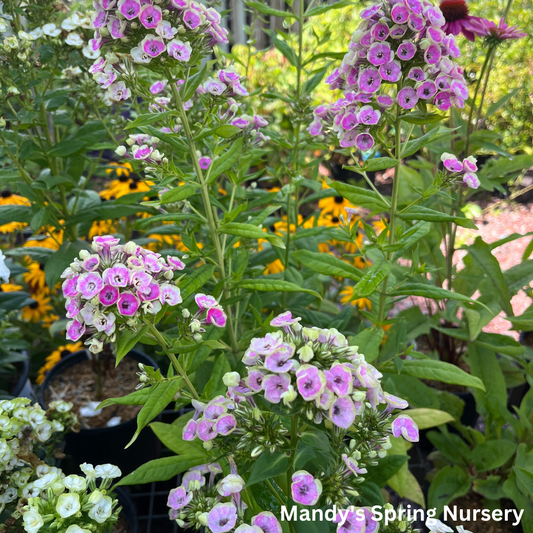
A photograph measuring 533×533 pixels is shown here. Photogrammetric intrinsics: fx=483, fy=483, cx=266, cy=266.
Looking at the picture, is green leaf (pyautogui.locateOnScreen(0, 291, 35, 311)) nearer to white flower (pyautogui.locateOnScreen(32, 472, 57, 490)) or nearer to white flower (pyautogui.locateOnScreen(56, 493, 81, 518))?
white flower (pyautogui.locateOnScreen(32, 472, 57, 490))

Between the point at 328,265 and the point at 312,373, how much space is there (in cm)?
69

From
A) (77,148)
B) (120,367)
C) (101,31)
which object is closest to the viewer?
(101,31)

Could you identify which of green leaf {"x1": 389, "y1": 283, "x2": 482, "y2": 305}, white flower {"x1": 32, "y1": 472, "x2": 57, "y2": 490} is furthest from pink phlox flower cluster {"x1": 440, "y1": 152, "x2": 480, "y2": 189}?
white flower {"x1": 32, "y1": 472, "x2": 57, "y2": 490}

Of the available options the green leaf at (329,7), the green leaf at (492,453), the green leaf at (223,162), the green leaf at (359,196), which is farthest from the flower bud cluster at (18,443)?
the green leaf at (329,7)

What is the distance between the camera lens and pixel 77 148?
1726 mm

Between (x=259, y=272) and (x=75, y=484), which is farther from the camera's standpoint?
(x=259, y=272)

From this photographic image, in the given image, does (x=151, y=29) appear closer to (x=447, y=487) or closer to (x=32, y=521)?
(x=32, y=521)

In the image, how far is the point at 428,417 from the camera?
1506 mm

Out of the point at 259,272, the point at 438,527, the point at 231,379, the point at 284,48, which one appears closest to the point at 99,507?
the point at 231,379

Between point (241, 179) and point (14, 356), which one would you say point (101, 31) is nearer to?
point (241, 179)

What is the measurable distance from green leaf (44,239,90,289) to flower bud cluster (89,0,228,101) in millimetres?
791

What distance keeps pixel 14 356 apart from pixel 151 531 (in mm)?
874

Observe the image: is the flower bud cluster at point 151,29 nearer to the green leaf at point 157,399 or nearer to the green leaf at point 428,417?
the green leaf at point 157,399

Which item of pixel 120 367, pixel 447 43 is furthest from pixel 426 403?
pixel 120 367
